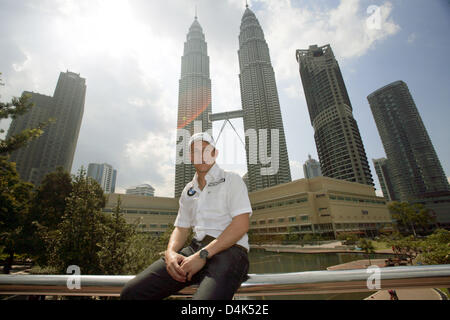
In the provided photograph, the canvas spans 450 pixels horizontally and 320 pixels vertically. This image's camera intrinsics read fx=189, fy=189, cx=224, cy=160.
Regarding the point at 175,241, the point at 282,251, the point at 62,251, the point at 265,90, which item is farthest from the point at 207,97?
the point at 175,241

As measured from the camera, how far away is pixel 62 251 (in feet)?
31.5

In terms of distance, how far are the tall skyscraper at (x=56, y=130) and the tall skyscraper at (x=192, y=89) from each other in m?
41.1

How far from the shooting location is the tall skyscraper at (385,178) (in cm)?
11275

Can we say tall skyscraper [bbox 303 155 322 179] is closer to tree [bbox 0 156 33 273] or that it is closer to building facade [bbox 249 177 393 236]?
building facade [bbox 249 177 393 236]

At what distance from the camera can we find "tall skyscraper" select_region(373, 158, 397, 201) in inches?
4439

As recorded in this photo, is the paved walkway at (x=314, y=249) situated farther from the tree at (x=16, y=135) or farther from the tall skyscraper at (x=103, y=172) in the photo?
the tall skyscraper at (x=103, y=172)

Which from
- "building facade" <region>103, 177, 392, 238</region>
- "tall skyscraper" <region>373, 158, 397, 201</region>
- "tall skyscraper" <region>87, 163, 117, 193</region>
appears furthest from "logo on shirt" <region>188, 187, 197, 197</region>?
"tall skyscraper" <region>87, 163, 117, 193</region>

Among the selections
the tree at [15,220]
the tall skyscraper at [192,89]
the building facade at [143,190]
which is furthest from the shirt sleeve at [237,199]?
the building facade at [143,190]

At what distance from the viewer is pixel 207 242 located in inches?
66.3

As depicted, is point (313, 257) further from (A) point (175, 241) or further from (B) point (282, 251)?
(A) point (175, 241)

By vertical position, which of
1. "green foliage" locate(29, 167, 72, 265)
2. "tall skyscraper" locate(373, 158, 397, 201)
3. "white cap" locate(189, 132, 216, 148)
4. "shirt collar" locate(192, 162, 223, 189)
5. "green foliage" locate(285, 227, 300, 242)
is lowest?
"green foliage" locate(285, 227, 300, 242)

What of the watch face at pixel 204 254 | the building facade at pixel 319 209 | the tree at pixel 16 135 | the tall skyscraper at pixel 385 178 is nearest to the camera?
the watch face at pixel 204 254
